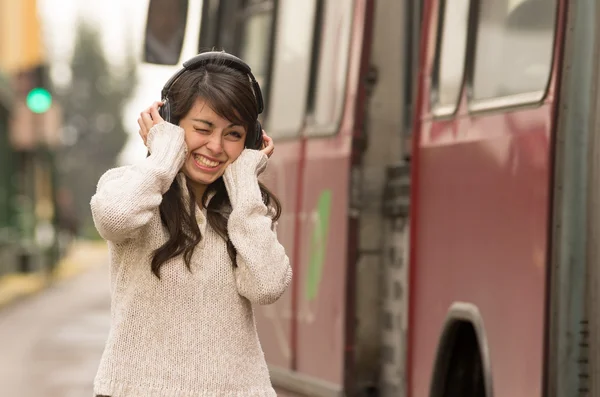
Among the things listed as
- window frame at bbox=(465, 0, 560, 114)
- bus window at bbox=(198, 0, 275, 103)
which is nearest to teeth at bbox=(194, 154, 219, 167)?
window frame at bbox=(465, 0, 560, 114)

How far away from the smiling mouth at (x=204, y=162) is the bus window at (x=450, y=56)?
6.30 ft

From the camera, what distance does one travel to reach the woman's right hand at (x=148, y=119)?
3988 millimetres

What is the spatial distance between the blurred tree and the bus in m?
73.6

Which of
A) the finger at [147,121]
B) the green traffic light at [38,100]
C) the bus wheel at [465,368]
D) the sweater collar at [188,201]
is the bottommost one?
the bus wheel at [465,368]

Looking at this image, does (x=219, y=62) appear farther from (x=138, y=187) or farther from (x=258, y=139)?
(x=138, y=187)

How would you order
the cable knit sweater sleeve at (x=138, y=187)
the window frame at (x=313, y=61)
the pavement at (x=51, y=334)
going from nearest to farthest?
the cable knit sweater sleeve at (x=138, y=187)
the window frame at (x=313, y=61)
the pavement at (x=51, y=334)

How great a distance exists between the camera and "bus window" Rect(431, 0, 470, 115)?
5680mm

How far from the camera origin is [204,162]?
12.8 feet

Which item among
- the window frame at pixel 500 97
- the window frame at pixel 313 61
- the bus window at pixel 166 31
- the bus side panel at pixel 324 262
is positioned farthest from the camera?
the window frame at pixel 313 61

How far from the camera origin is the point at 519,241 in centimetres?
469

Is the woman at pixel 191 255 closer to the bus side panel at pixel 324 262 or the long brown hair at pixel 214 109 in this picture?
the long brown hair at pixel 214 109

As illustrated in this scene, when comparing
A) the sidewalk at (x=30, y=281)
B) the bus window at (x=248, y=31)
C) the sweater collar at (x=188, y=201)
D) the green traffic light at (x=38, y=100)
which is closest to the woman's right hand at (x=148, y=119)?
the sweater collar at (x=188, y=201)

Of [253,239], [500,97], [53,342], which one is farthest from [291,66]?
[53,342]

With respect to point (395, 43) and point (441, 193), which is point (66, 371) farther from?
point (441, 193)
